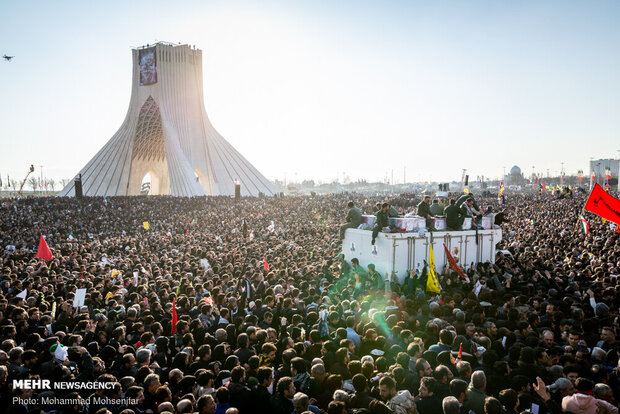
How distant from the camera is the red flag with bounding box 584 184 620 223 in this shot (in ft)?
31.2

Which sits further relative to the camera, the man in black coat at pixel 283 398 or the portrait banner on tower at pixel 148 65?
the portrait banner on tower at pixel 148 65

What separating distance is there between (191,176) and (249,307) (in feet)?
112

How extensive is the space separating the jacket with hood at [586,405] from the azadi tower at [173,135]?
4143 cm

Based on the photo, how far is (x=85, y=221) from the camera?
82.4ft

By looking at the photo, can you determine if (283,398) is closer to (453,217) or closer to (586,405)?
(586,405)

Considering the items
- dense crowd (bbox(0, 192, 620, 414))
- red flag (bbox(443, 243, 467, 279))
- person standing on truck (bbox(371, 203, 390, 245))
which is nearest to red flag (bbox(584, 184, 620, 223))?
dense crowd (bbox(0, 192, 620, 414))

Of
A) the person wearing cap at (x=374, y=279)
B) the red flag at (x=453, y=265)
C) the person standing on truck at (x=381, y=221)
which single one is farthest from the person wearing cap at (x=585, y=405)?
the person standing on truck at (x=381, y=221)

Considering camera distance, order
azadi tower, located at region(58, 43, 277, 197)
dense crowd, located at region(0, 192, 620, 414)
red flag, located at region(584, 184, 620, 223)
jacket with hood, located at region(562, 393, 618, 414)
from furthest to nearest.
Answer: azadi tower, located at region(58, 43, 277, 197), red flag, located at region(584, 184, 620, 223), dense crowd, located at region(0, 192, 620, 414), jacket with hood, located at region(562, 393, 618, 414)

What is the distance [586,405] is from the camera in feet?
12.4

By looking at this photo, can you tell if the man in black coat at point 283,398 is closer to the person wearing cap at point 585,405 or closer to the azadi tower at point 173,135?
the person wearing cap at point 585,405

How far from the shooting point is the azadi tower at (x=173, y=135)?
43.9 metres

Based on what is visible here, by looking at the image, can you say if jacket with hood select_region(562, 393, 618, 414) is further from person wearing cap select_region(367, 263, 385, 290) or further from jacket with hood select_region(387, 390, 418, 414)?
person wearing cap select_region(367, 263, 385, 290)

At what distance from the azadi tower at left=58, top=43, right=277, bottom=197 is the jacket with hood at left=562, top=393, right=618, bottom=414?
41.4m

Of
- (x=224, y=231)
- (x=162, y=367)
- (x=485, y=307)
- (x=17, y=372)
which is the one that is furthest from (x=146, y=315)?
(x=224, y=231)
